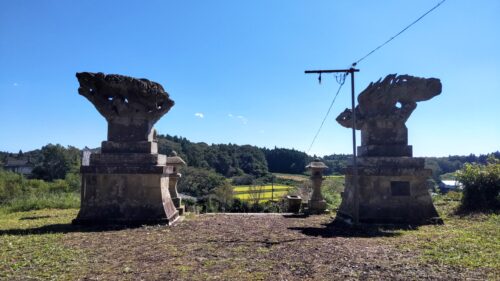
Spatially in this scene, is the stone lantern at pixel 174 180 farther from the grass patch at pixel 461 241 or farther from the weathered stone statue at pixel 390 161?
the grass patch at pixel 461 241

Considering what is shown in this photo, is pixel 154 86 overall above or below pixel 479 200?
above

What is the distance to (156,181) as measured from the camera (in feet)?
28.5

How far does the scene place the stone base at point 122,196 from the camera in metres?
8.61

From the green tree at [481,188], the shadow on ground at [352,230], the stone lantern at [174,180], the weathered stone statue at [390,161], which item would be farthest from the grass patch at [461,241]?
the stone lantern at [174,180]

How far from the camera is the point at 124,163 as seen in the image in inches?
344

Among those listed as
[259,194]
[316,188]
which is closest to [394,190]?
[316,188]

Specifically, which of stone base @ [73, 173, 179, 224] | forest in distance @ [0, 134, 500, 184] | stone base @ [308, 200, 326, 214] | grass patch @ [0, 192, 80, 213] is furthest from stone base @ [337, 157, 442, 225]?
forest in distance @ [0, 134, 500, 184]

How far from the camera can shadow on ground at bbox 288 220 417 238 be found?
733 cm

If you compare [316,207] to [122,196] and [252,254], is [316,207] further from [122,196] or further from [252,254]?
[252,254]

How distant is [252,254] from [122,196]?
14.9 feet

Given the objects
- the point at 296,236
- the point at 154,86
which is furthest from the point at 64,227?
the point at 296,236

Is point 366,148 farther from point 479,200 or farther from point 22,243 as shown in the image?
point 22,243

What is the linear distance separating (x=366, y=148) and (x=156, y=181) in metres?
5.55

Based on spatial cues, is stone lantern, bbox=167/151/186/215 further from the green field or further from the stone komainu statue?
the green field
